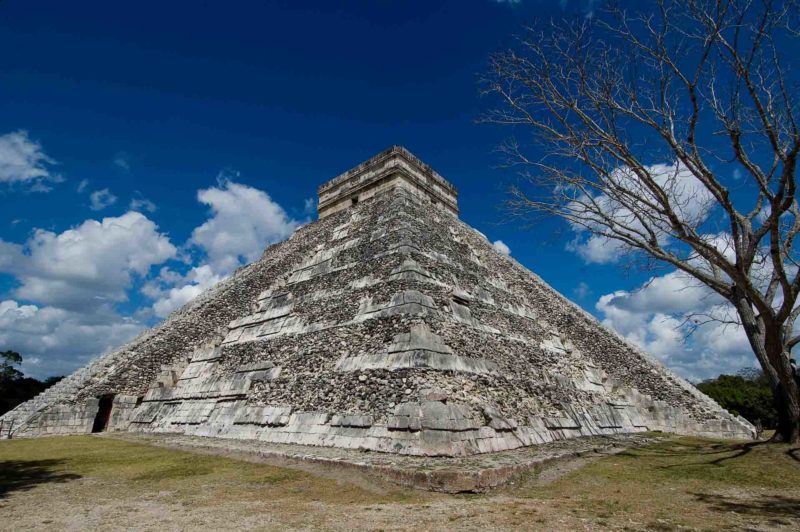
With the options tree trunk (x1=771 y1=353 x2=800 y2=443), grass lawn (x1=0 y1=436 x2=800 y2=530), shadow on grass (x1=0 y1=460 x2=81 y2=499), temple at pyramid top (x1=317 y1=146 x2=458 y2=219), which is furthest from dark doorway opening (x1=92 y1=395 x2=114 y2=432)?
tree trunk (x1=771 y1=353 x2=800 y2=443)

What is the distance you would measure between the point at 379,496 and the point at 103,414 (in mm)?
10952

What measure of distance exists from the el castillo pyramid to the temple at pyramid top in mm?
178

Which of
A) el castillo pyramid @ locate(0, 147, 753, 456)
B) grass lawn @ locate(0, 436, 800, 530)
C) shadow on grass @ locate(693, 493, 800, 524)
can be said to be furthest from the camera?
el castillo pyramid @ locate(0, 147, 753, 456)

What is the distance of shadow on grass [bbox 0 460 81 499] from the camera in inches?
234

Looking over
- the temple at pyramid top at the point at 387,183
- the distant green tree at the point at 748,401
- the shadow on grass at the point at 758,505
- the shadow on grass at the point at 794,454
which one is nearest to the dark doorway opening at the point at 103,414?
the temple at pyramid top at the point at 387,183

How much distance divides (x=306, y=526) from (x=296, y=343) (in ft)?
23.1

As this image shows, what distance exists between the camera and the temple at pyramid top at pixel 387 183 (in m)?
17.9

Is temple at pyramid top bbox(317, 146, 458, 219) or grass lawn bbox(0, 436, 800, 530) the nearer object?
grass lawn bbox(0, 436, 800, 530)

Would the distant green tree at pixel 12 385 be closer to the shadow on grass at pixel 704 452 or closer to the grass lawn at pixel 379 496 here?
the grass lawn at pixel 379 496

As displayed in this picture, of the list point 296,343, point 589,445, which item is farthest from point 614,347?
point 296,343

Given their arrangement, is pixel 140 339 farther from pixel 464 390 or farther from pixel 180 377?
pixel 464 390

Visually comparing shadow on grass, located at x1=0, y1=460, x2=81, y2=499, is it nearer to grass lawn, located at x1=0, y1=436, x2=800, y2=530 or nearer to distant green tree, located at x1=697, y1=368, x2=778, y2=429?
grass lawn, located at x1=0, y1=436, x2=800, y2=530

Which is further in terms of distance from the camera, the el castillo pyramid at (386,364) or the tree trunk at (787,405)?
the el castillo pyramid at (386,364)

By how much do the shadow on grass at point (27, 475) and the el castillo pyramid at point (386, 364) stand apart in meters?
3.29
